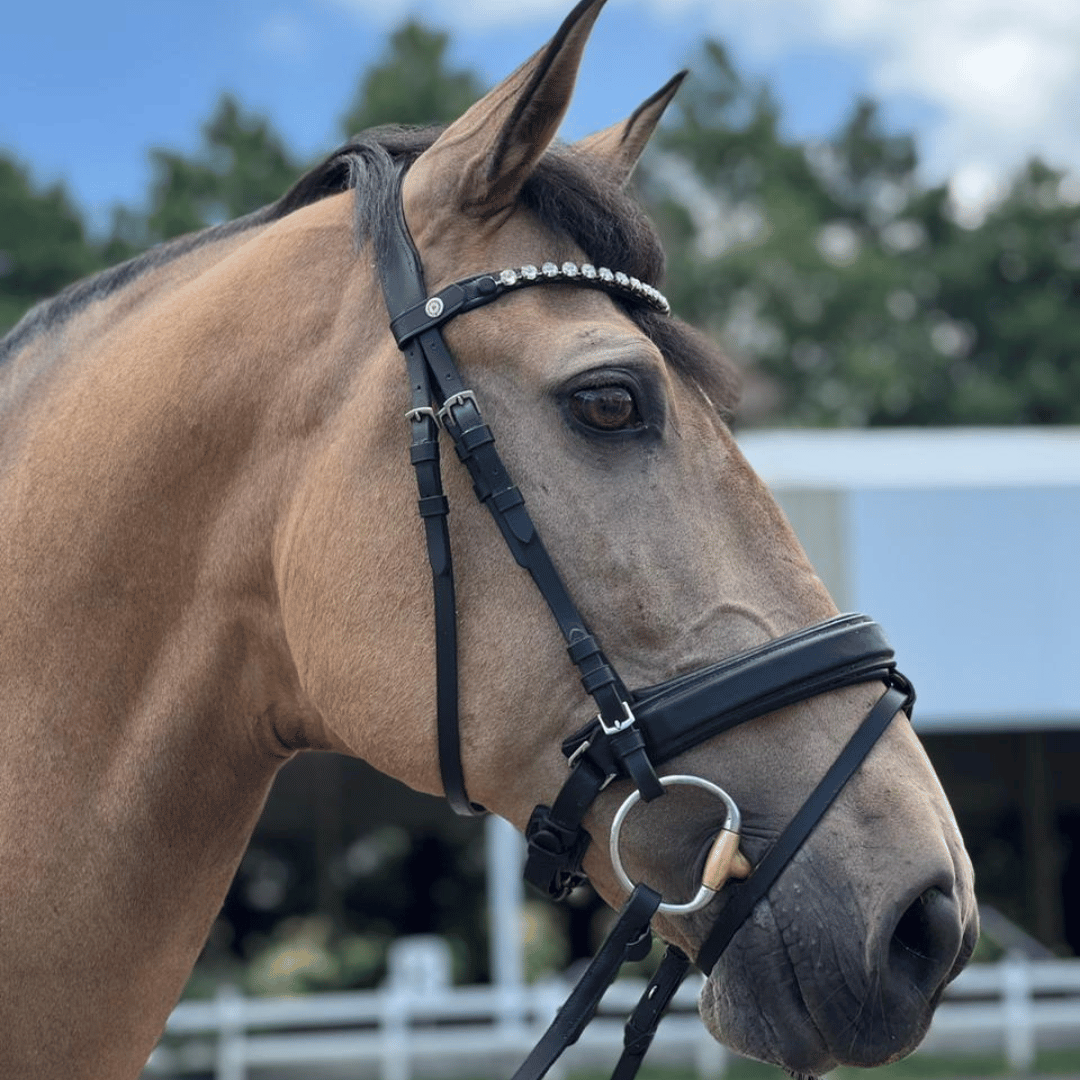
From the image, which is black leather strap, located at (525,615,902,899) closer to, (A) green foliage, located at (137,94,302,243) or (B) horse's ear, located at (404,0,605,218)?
(B) horse's ear, located at (404,0,605,218)

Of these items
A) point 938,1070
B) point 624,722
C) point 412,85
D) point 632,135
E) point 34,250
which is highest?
point 412,85

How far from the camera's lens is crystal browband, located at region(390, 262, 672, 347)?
2330 mm

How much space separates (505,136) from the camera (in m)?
2.32

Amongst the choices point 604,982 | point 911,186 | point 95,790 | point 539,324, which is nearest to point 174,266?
point 539,324

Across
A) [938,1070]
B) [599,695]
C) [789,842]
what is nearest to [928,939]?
[789,842]

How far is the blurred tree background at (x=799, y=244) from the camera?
31781 millimetres

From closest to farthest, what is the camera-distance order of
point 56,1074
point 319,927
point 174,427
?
1. point 56,1074
2. point 174,427
3. point 319,927

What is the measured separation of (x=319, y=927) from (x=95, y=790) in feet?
49.3

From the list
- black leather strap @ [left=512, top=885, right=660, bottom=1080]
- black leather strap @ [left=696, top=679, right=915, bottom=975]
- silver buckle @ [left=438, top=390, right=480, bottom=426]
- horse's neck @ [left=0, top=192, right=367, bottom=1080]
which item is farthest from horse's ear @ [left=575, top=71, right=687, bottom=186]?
black leather strap @ [left=512, top=885, right=660, bottom=1080]

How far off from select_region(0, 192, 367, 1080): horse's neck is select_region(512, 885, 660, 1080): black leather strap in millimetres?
662

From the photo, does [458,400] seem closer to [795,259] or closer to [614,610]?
[614,610]

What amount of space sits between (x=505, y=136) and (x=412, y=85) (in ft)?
109

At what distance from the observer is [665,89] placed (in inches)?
113

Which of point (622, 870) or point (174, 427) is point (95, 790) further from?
point (622, 870)
